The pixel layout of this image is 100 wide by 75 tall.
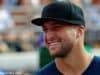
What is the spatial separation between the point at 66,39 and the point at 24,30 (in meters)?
7.25

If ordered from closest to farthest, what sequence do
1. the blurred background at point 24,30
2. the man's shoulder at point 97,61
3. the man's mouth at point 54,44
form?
the man's mouth at point 54,44
the man's shoulder at point 97,61
the blurred background at point 24,30

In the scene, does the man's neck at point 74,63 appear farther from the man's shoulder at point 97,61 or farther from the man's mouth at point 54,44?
the man's mouth at point 54,44

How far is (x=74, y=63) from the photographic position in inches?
160

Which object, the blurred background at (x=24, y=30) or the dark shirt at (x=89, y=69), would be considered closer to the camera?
the dark shirt at (x=89, y=69)

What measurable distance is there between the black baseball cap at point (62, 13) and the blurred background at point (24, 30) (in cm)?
566

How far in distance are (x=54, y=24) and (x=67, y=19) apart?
4.3 inches

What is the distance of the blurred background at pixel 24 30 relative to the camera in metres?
10.0

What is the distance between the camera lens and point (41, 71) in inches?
161

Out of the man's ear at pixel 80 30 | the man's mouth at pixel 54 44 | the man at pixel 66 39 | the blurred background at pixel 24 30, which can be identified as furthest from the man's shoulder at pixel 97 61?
the blurred background at pixel 24 30

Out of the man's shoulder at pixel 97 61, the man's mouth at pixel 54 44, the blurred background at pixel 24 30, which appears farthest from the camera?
the blurred background at pixel 24 30

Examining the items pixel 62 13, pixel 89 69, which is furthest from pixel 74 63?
pixel 62 13

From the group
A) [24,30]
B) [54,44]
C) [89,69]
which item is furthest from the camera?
[24,30]

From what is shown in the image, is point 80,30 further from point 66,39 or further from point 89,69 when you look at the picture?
point 89,69

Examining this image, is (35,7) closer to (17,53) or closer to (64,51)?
(17,53)
